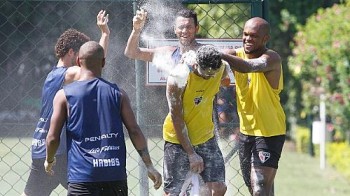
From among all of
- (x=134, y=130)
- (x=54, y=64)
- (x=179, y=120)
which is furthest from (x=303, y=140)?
(x=134, y=130)

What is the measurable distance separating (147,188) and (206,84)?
1322mm

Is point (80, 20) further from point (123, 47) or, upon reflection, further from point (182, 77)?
point (182, 77)

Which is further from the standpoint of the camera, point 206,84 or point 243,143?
point 243,143

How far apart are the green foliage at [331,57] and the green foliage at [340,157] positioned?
0.51m

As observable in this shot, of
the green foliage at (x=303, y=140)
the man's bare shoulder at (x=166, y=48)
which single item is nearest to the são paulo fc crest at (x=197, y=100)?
the man's bare shoulder at (x=166, y=48)

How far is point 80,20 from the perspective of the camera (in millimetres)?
9391

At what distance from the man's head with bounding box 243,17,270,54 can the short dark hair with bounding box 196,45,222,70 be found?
21.5 inches

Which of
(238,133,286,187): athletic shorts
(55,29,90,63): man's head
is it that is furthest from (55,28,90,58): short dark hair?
(238,133,286,187): athletic shorts

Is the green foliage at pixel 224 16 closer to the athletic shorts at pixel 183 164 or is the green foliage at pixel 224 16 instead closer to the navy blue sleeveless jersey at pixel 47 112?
the athletic shorts at pixel 183 164

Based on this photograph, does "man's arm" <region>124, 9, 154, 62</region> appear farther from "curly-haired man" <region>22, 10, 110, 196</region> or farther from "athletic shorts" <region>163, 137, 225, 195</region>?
"athletic shorts" <region>163, 137, 225, 195</region>

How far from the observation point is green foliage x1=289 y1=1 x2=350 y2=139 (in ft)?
58.1

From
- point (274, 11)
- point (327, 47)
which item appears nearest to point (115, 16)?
point (327, 47)

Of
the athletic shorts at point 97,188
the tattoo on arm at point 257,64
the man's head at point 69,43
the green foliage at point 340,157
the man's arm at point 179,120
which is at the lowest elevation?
the green foliage at point 340,157

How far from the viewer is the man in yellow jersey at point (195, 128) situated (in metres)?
7.93
